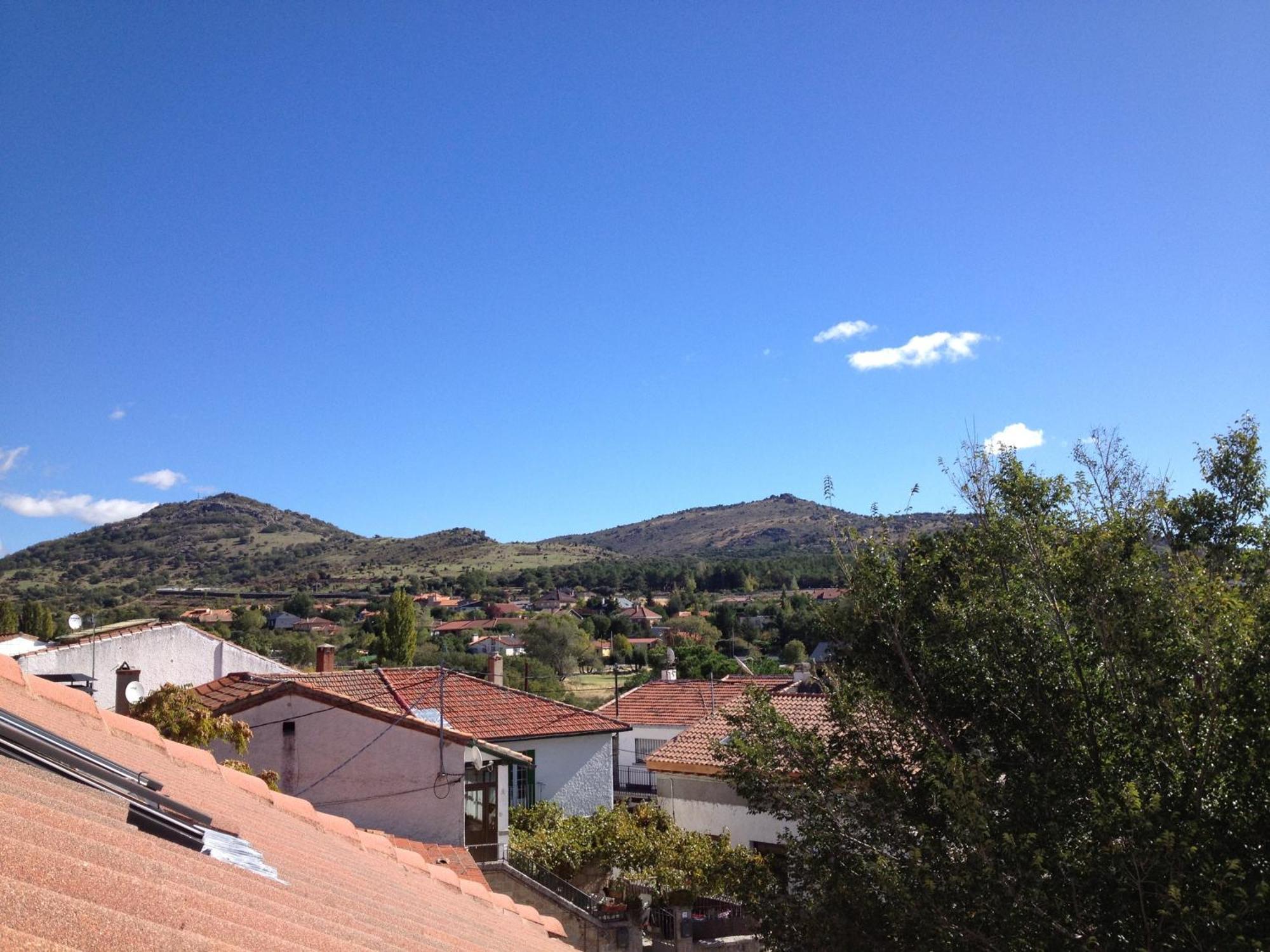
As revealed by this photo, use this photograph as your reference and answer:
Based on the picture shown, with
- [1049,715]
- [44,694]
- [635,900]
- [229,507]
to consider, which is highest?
[229,507]

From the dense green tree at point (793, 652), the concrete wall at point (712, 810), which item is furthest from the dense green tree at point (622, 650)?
the concrete wall at point (712, 810)

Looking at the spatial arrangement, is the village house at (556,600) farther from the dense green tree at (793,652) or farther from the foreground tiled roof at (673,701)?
the foreground tiled roof at (673,701)

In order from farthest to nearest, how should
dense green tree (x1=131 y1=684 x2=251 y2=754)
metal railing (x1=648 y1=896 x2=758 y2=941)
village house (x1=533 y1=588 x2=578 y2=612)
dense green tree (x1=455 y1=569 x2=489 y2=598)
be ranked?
dense green tree (x1=455 y1=569 x2=489 y2=598) < village house (x1=533 y1=588 x2=578 y2=612) < metal railing (x1=648 y1=896 x2=758 y2=941) < dense green tree (x1=131 y1=684 x2=251 y2=754)

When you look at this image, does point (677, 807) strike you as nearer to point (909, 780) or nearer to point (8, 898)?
point (909, 780)

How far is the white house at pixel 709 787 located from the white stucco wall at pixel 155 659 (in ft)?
40.4

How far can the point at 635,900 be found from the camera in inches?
720

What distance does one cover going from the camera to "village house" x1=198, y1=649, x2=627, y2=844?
58.3 feet

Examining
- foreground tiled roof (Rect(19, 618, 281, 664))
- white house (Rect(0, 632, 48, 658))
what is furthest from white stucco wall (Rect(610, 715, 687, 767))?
white house (Rect(0, 632, 48, 658))

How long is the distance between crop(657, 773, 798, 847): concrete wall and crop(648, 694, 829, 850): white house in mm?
13

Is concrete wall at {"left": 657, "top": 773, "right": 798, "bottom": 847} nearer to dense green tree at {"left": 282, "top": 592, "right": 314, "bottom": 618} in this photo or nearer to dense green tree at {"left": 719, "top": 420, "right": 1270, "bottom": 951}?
dense green tree at {"left": 719, "top": 420, "right": 1270, "bottom": 951}

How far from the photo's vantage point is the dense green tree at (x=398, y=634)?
192ft

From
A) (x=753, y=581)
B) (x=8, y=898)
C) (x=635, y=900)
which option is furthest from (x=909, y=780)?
(x=753, y=581)

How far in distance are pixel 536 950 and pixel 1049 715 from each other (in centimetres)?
521

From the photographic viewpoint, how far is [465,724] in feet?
76.9
